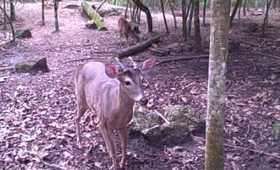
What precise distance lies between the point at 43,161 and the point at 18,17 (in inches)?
500

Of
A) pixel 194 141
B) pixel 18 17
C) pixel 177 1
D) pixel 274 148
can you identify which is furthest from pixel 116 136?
pixel 177 1

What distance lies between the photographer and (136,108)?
548 centimetres

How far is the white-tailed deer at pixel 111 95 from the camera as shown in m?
4.06

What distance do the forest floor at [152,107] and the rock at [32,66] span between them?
0.14 m

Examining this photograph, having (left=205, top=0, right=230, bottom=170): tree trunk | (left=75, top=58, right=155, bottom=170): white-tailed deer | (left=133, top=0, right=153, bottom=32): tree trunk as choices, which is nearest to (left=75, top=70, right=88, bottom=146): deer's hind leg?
(left=75, top=58, right=155, bottom=170): white-tailed deer

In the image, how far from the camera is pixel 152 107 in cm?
604

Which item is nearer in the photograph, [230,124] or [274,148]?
[274,148]

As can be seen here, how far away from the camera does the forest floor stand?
186 inches

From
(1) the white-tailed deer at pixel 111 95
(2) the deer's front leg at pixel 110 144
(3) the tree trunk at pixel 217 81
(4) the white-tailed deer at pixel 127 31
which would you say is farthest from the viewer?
(4) the white-tailed deer at pixel 127 31

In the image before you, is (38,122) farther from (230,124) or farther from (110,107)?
(230,124)

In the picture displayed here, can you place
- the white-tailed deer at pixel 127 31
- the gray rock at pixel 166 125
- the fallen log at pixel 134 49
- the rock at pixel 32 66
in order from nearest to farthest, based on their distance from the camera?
the gray rock at pixel 166 125
the rock at pixel 32 66
the fallen log at pixel 134 49
the white-tailed deer at pixel 127 31

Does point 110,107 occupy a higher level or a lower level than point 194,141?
higher

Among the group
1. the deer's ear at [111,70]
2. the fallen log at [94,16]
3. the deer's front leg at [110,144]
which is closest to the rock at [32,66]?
the deer's front leg at [110,144]

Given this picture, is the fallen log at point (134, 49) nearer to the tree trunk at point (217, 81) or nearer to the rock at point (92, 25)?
the rock at point (92, 25)
